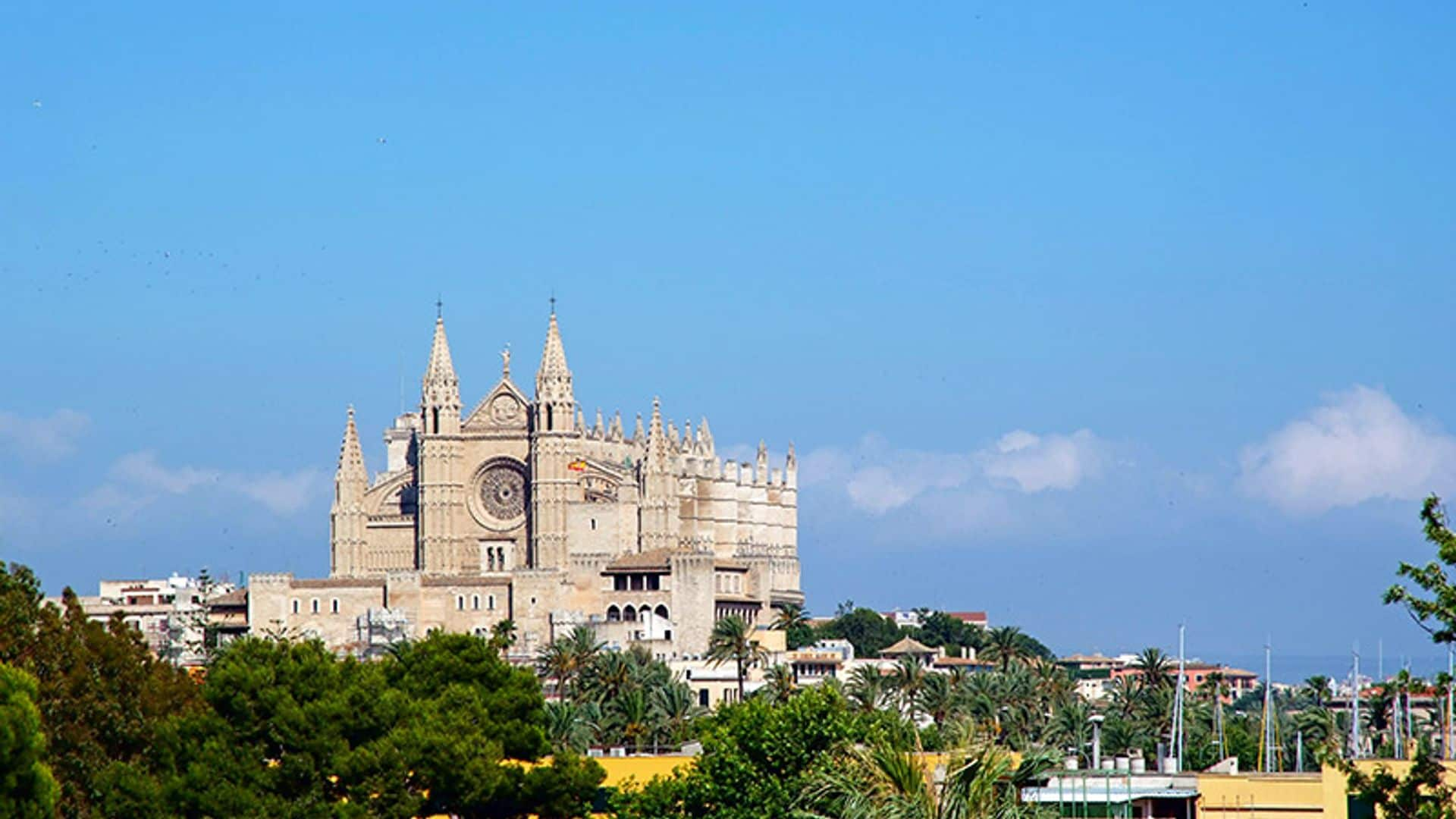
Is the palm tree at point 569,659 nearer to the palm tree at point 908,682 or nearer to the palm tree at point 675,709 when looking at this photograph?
the palm tree at point 675,709

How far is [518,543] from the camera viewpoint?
14350 cm

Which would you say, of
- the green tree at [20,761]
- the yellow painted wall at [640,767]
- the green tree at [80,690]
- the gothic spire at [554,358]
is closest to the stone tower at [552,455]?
the gothic spire at [554,358]

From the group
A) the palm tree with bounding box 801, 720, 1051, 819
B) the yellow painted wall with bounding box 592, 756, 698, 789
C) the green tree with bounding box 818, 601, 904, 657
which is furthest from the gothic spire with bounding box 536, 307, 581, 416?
the palm tree with bounding box 801, 720, 1051, 819

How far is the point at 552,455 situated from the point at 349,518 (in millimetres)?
10874

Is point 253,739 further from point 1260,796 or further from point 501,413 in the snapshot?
point 501,413

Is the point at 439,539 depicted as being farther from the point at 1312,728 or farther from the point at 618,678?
the point at 1312,728

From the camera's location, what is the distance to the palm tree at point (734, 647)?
122 meters

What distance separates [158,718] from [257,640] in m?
4.44

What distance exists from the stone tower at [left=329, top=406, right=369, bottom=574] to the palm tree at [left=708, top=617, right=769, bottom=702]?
2195 centimetres

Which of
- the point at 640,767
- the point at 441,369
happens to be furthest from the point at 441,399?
the point at 640,767

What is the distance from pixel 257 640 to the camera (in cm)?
5803

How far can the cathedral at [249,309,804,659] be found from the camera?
13650cm

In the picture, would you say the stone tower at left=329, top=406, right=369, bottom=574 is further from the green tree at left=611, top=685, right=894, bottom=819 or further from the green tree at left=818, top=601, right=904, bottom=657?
the green tree at left=611, top=685, right=894, bottom=819

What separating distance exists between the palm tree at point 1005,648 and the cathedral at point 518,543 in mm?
12117
